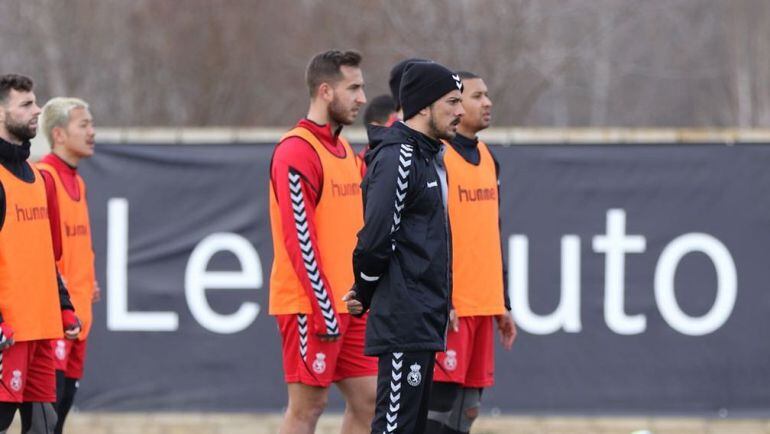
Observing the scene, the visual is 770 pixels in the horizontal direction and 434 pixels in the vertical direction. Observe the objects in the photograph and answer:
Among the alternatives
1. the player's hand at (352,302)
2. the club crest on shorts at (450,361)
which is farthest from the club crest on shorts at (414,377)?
the club crest on shorts at (450,361)

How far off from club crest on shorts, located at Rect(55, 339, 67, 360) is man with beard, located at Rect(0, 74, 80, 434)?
3.01 ft

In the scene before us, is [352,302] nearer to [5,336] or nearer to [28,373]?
[5,336]

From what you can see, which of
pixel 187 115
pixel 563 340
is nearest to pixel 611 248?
pixel 563 340

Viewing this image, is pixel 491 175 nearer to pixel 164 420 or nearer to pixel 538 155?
pixel 538 155

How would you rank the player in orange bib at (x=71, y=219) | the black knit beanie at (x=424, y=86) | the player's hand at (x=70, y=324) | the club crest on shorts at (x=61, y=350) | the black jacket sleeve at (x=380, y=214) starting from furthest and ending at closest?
the player in orange bib at (x=71, y=219)
the club crest on shorts at (x=61, y=350)
the player's hand at (x=70, y=324)
the black knit beanie at (x=424, y=86)
the black jacket sleeve at (x=380, y=214)

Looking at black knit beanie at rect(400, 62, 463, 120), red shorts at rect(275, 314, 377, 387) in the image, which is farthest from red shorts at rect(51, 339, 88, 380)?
black knit beanie at rect(400, 62, 463, 120)

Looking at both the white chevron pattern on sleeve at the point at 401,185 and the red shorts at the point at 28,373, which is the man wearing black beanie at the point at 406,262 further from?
the red shorts at the point at 28,373

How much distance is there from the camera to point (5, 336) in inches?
289

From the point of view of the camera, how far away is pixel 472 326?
→ 333 inches

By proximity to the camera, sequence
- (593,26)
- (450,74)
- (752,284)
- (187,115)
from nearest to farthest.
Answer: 1. (450,74)
2. (752,284)
3. (187,115)
4. (593,26)

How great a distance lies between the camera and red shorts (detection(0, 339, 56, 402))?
7.50 meters

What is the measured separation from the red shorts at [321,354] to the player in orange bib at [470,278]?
0.50m

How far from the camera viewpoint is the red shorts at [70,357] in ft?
29.0

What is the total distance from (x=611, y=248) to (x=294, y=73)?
43.1ft
